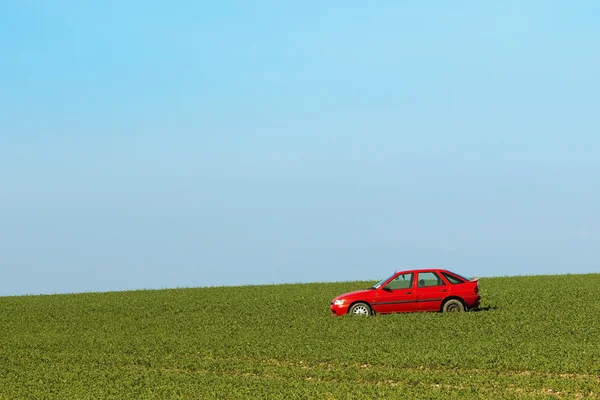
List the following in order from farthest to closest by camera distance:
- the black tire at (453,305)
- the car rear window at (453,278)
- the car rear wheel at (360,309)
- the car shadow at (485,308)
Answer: the car shadow at (485,308), the car rear wheel at (360,309), the black tire at (453,305), the car rear window at (453,278)

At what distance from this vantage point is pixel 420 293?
2881 centimetres

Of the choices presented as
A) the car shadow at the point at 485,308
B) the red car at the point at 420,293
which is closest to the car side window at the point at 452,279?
the red car at the point at 420,293

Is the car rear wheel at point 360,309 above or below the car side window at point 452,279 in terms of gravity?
below

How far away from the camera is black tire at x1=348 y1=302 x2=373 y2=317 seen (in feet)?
95.2

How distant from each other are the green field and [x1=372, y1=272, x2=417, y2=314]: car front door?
28.1 inches

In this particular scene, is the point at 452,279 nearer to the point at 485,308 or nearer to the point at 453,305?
the point at 453,305

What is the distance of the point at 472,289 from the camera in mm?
29000

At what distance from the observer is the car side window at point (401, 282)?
28.7 meters

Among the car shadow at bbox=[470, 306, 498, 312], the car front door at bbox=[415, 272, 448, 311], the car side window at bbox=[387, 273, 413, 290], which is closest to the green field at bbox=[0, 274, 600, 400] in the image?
the car shadow at bbox=[470, 306, 498, 312]

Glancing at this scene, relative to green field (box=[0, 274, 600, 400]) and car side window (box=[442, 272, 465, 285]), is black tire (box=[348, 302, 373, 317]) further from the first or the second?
car side window (box=[442, 272, 465, 285])

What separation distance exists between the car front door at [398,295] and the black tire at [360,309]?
0.29m

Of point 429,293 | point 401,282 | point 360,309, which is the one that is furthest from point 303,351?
point 429,293

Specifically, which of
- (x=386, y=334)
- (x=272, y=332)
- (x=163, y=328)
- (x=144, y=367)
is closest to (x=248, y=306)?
(x=163, y=328)

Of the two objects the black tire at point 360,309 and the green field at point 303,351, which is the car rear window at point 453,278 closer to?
the green field at point 303,351
